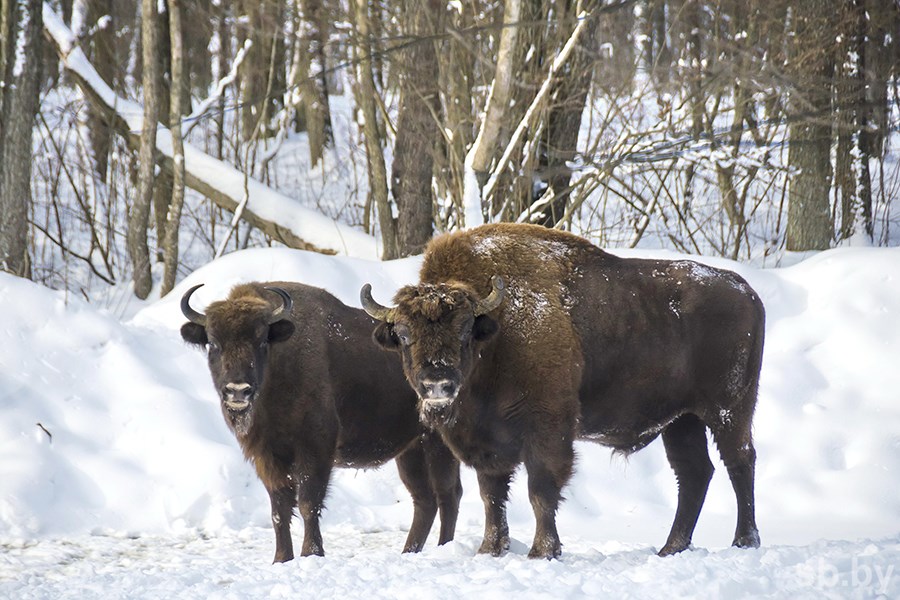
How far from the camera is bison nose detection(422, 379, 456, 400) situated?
5449mm

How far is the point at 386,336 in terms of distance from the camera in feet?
19.5

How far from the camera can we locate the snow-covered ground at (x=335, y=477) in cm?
573

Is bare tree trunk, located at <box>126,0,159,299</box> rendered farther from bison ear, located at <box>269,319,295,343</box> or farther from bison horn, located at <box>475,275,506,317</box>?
bison horn, located at <box>475,275,506,317</box>

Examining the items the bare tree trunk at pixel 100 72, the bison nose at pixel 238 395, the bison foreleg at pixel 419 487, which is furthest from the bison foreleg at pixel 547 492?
the bare tree trunk at pixel 100 72

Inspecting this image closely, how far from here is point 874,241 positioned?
13.5 metres

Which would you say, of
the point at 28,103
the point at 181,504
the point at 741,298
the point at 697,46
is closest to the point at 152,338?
the point at 181,504

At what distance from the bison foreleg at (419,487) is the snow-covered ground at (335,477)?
0.29 metres

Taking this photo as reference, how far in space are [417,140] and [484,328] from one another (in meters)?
7.88

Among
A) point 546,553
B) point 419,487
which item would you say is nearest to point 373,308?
point 546,553

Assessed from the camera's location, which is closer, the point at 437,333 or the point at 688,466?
the point at 437,333

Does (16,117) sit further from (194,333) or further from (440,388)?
(440,388)

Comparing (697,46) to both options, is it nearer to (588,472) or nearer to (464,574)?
(588,472)

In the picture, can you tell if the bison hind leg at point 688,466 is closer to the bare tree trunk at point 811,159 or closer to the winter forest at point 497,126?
the winter forest at point 497,126

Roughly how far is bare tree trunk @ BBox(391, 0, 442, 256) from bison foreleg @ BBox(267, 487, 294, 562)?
698cm
